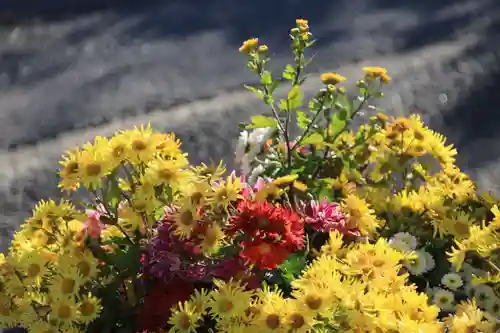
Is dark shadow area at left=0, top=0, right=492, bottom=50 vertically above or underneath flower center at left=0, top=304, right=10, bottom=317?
underneath

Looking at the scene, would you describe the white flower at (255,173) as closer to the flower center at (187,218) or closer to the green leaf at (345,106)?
the green leaf at (345,106)

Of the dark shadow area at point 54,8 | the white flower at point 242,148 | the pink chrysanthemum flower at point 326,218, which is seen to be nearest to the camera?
the pink chrysanthemum flower at point 326,218

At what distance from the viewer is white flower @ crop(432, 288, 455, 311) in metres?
1.18

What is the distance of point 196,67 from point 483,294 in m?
2.74

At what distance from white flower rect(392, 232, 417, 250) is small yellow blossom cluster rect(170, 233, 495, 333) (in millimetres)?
153

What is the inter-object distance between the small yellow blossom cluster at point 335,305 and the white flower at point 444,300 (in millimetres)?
113

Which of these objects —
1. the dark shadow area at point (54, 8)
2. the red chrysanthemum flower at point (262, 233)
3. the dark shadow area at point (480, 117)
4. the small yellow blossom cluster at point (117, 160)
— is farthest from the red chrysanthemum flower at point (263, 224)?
the dark shadow area at point (54, 8)

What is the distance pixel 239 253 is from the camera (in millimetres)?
1059

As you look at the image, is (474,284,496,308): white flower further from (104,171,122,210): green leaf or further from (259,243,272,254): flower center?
(104,171,122,210): green leaf

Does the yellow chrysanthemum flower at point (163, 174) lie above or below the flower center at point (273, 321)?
above

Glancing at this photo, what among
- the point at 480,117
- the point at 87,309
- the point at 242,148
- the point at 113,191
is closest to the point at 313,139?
the point at 242,148

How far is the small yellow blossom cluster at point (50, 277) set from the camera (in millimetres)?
1048

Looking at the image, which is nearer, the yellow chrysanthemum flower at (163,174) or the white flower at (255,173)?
the yellow chrysanthemum flower at (163,174)

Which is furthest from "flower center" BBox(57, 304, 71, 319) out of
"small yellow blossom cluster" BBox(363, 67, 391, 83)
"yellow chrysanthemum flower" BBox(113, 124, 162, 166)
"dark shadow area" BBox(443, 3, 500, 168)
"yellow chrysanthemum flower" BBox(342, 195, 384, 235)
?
"dark shadow area" BBox(443, 3, 500, 168)
